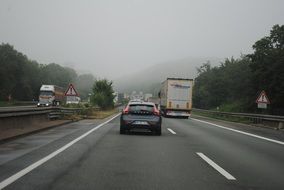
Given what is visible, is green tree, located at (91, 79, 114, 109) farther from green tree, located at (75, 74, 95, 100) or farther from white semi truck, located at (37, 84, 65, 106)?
green tree, located at (75, 74, 95, 100)

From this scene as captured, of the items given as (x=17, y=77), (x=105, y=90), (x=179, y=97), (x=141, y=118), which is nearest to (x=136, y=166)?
(x=141, y=118)

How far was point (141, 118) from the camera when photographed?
707 inches

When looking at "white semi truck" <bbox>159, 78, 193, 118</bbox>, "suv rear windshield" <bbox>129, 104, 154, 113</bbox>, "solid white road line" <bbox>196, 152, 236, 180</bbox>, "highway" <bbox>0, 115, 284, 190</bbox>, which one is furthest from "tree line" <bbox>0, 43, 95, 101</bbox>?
"solid white road line" <bbox>196, 152, 236, 180</bbox>

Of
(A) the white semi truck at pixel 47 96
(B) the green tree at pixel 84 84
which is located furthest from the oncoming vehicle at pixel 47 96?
(B) the green tree at pixel 84 84

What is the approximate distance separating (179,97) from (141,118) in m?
22.6

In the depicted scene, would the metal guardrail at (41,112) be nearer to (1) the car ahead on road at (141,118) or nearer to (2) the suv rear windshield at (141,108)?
(1) the car ahead on road at (141,118)

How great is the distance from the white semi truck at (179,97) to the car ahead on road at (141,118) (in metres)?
Result: 21.9

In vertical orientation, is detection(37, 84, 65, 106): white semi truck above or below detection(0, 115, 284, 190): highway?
above

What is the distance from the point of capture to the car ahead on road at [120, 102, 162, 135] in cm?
1783

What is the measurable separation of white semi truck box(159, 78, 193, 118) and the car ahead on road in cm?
2194

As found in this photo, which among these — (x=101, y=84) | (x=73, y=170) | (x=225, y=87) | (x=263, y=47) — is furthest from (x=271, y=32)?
(x=73, y=170)

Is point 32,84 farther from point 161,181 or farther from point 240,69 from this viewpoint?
point 161,181

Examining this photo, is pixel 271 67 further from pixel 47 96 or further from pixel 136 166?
pixel 136 166

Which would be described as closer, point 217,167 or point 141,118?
point 217,167
